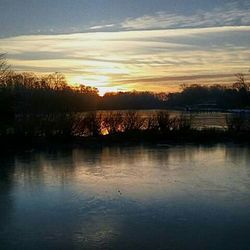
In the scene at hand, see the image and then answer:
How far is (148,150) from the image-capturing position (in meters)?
18.3

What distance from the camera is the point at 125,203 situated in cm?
891

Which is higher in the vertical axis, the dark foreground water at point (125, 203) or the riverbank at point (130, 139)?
the riverbank at point (130, 139)

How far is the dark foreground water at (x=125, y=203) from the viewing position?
6.57 meters

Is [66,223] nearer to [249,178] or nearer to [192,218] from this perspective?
→ [192,218]

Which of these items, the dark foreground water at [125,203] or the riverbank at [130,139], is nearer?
the dark foreground water at [125,203]

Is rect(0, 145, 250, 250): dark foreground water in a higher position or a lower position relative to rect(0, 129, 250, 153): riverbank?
lower

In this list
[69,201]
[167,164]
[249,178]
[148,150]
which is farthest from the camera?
[148,150]

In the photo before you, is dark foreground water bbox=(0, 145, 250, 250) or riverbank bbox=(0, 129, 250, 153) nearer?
dark foreground water bbox=(0, 145, 250, 250)

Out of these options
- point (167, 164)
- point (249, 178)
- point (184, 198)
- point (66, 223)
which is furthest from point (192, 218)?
point (167, 164)

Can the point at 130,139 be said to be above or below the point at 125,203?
above

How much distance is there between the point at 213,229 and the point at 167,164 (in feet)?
→ 23.2

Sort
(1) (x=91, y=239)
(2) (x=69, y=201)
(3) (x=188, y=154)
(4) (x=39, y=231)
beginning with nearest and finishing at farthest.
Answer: (1) (x=91, y=239), (4) (x=39, y=231), (2) (x=69, y=201), (3) (x=188, y=154)

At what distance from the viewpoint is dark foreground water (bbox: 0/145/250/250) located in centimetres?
657

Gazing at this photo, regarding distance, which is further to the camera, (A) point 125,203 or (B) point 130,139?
(B) point 130,139
